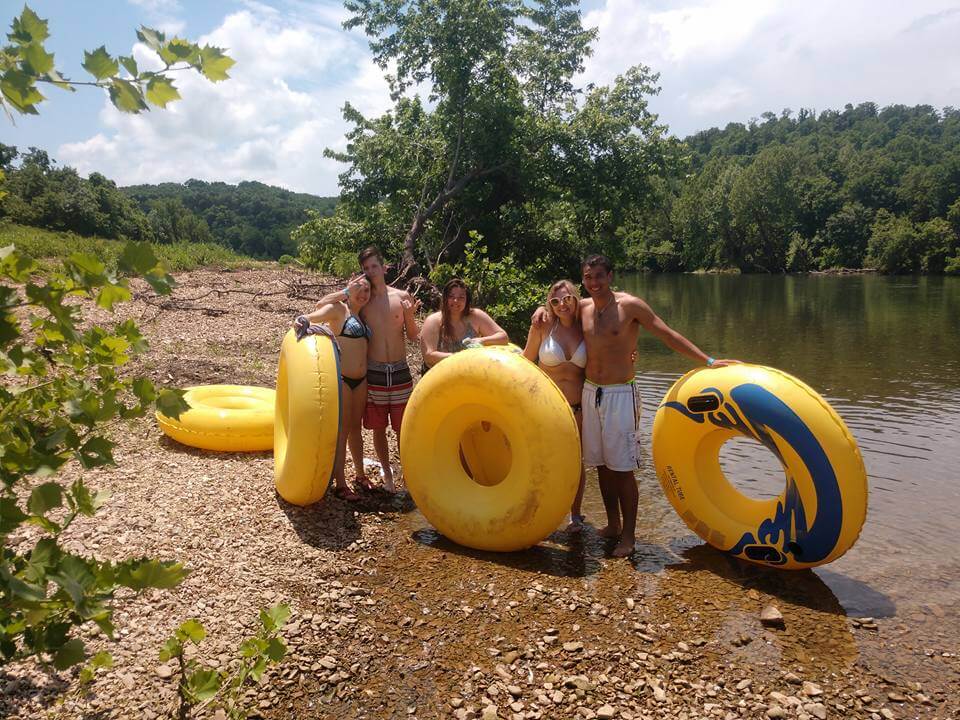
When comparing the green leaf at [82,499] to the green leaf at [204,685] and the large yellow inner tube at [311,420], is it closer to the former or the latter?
the green leaf at [204,685]

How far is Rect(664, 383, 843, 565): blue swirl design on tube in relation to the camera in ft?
13.2

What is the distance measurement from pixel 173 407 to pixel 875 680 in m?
3.68

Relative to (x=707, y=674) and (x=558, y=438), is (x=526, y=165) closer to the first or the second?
(x=558, y=438)

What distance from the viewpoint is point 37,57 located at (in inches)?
53.9

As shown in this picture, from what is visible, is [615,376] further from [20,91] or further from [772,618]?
[20,91]

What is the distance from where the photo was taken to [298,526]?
4.72 meters

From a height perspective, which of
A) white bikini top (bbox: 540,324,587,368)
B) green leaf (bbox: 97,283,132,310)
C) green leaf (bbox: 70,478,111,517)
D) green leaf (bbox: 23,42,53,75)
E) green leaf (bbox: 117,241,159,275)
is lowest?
white bikini top (bbox: 540,324,587,368)

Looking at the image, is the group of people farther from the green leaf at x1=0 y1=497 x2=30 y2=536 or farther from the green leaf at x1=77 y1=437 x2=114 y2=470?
the green leaf at x1=0 y1=497 x2=30 y2=536

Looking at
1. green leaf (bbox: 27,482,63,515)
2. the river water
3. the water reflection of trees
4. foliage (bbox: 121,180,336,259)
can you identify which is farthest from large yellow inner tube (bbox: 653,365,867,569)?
foliage (bbox: 121,180,336,259)

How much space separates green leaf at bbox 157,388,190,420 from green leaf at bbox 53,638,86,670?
1.90 ft

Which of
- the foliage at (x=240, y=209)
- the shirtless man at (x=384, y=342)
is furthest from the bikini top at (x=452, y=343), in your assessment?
the foliage at (x=240, y=209)

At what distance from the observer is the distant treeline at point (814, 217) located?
5262 cm

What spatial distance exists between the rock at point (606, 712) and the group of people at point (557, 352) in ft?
5.38

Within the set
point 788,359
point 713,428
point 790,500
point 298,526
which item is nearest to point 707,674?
point 790,500
